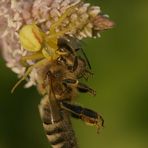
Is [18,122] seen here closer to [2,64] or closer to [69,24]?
[2,64]

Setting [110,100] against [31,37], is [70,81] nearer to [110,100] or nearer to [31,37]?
[31,37]

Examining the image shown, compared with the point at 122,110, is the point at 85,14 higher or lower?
higher

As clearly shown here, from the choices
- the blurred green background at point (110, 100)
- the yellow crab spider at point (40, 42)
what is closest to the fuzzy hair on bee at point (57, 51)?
the yellow crab spider at point (40, 42)

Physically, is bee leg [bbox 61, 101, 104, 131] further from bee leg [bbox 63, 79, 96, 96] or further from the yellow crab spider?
the yellow crab spider

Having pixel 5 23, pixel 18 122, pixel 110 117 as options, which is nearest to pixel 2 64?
pixel 18 122

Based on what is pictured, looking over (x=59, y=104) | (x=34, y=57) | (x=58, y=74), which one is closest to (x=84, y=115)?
(x=59, y=104)

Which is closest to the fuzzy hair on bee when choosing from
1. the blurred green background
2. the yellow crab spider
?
the yellow crab spider
